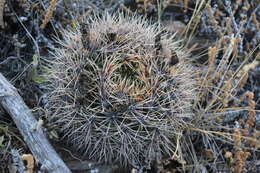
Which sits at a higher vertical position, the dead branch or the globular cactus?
the globular cactus

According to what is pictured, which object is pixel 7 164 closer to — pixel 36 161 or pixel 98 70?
pixel 36 161

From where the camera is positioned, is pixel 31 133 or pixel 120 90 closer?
pixel 120 90

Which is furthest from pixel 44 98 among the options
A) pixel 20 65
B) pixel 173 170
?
pixel 173 170

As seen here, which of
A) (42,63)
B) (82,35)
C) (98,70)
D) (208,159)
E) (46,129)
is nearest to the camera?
(98,70)

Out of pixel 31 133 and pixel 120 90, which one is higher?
pixel 120 90

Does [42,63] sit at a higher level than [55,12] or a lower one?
lower

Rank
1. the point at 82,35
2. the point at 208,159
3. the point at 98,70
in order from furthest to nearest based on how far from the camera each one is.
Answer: the point at 208,159, the point at 82,35, the point at 98,70

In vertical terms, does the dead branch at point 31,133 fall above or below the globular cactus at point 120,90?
below

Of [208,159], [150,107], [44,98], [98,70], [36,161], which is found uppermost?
[98,70]
